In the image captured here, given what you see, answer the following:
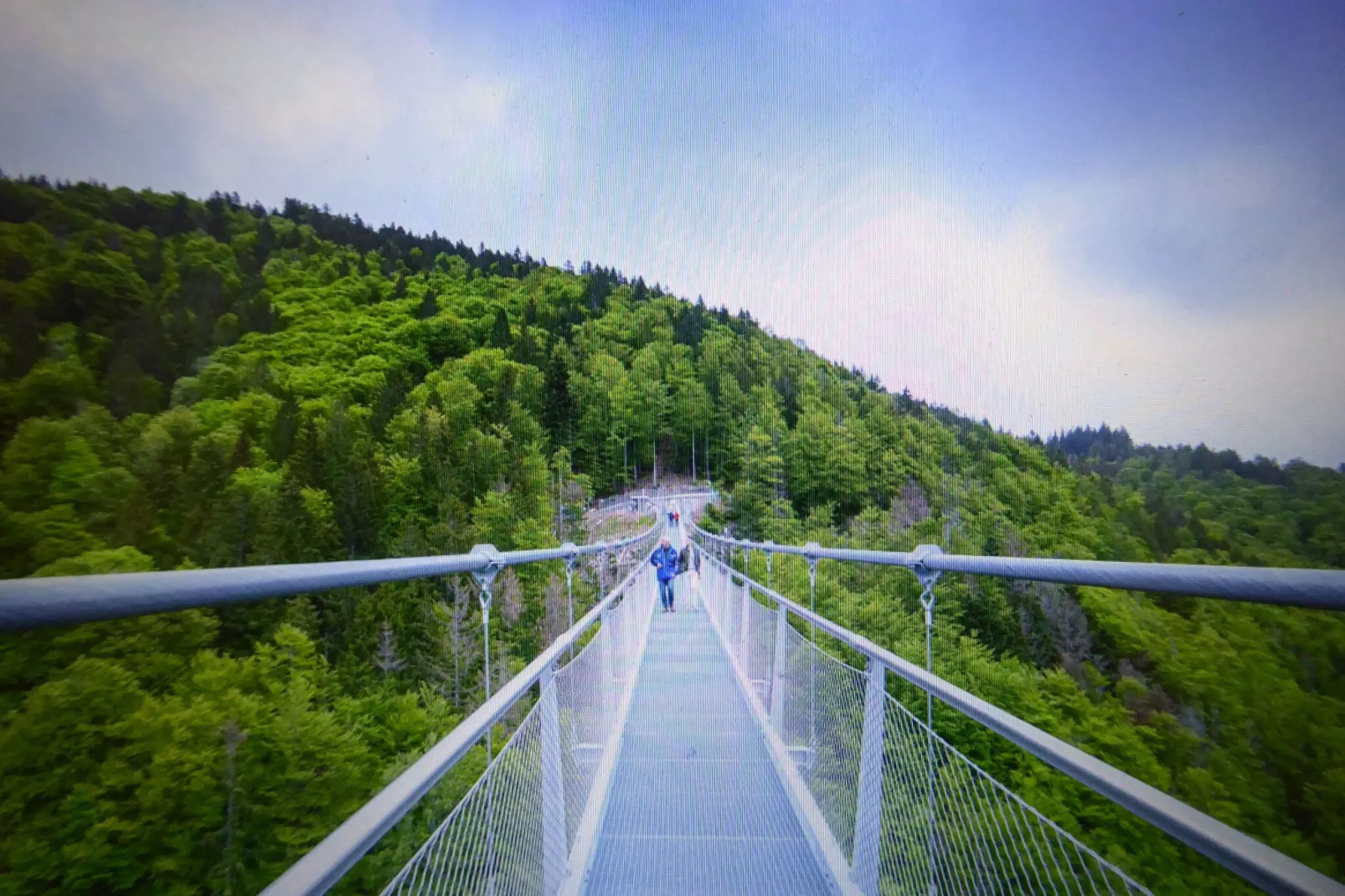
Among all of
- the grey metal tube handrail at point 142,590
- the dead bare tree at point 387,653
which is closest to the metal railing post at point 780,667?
the grey metal tube handrail at point 142,590

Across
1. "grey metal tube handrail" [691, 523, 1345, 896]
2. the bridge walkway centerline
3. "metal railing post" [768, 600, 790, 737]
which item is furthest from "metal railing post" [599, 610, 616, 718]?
"grey metal tube handrail" [691, 523, 1345, 896]

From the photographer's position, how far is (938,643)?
20.9 m

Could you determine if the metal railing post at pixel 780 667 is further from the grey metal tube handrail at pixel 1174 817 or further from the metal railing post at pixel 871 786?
the grey metal tube handrail at pixel 1174 817

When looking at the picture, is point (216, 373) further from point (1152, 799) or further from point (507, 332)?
point (1152, 799)

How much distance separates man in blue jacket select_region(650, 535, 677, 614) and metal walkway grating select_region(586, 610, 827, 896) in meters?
5.17

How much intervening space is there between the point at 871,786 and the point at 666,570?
831cm

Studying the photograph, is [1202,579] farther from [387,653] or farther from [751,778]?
[387,653]

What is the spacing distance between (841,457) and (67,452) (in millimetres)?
40103

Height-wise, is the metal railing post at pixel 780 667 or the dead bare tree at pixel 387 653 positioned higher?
the metal railing post at pixel 780 667

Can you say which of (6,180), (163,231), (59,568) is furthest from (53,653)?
(163,231)

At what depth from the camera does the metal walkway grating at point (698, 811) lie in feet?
7.75

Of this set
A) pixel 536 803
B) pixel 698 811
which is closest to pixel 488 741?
pixel 536 803

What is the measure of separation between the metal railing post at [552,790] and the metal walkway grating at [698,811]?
1.16 feet

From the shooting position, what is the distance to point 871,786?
6.25 feet
